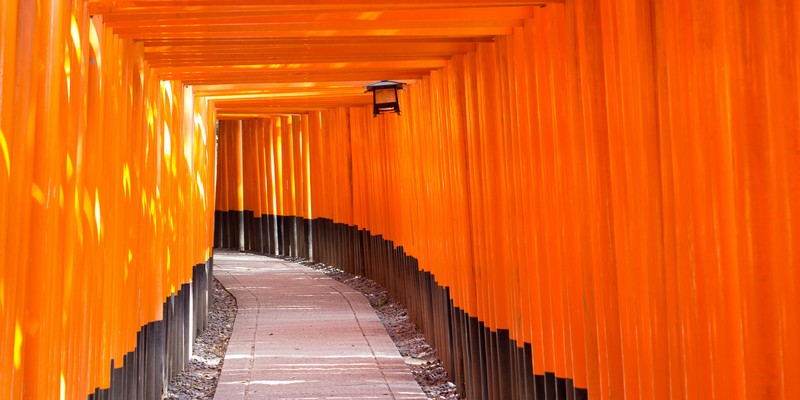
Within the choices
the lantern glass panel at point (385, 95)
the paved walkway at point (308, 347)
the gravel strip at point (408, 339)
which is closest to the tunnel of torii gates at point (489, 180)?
the gravel strip at point (408, 339)

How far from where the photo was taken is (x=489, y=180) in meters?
8.29

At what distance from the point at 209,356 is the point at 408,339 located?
254cm

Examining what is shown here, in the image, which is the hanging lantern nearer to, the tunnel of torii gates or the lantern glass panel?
the lantern glass panel

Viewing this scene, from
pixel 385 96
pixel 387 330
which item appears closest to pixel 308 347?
pixel 387 330

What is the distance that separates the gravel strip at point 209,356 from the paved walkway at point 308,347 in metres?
0.19

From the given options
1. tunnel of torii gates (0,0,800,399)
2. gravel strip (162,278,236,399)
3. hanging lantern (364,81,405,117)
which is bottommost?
gravel strip (162,278,236,399)

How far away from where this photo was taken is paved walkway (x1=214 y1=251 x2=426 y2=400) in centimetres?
979

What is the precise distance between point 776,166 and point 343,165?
1579 centimetres

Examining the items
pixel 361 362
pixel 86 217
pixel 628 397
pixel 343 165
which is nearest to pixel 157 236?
pixel 361 362

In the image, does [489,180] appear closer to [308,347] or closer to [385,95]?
[385,95]

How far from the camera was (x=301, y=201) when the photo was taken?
2194cm

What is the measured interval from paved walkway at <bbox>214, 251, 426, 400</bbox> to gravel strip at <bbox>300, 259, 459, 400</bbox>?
225 millimetres

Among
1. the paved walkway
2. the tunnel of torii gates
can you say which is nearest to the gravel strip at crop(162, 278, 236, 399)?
the paved walkway

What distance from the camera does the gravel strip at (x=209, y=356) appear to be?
10258 mm
